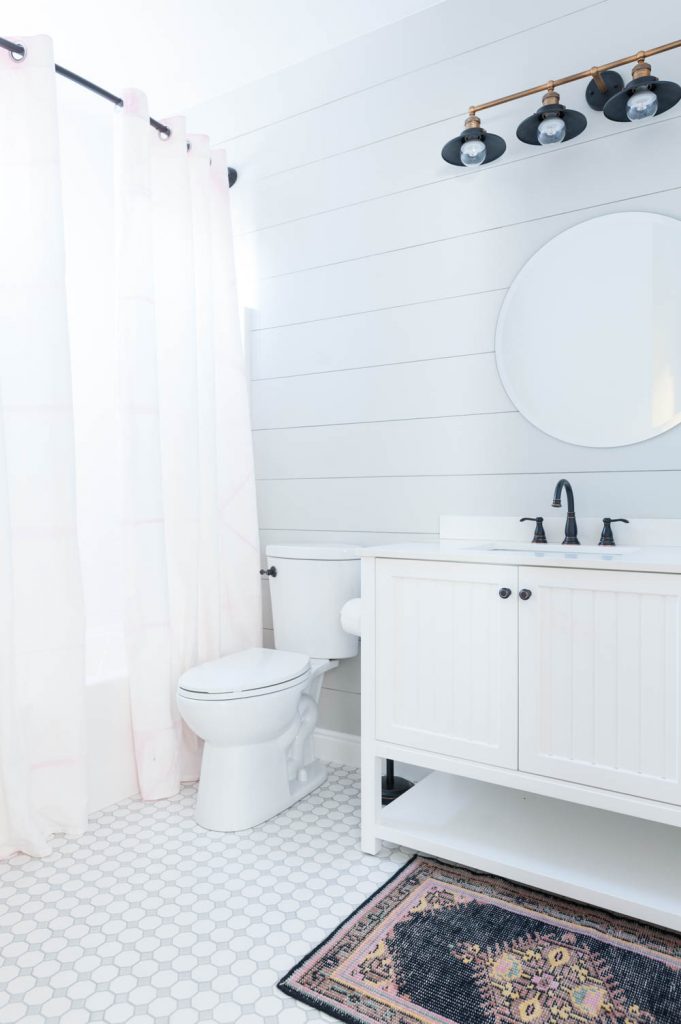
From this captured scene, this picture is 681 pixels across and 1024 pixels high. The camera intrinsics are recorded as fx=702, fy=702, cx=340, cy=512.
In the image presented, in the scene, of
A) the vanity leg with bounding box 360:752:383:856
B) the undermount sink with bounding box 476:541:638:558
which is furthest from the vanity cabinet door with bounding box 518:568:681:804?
the vanity leg with bounding box 360:752:383:856

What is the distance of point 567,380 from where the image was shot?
2037 mm

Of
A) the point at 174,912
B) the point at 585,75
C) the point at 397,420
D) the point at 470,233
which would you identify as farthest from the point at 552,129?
the point at 174,912

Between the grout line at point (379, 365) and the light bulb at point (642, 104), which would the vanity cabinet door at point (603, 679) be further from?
the light bulb at point (642, 104)

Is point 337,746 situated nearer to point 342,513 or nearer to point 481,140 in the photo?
point 342,513

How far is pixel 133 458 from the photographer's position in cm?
222

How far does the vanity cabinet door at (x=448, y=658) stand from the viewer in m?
1.69

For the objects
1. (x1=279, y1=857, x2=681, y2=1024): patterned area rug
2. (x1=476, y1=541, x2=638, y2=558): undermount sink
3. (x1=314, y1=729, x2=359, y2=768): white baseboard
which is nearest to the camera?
(x1=279, y1=857, x2=681, y2=1024): patterned area rug

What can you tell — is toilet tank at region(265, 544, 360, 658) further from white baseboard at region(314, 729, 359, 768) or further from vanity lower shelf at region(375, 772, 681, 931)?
vanity lower shelf at region(375, 772, 681, 931)

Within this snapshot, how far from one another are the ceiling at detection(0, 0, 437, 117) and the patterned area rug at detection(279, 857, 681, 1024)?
2605 mm

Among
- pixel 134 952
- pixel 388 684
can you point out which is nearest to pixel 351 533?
pixel 388 684

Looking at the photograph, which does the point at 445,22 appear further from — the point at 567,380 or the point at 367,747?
the point at 367,747

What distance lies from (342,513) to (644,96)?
150cm

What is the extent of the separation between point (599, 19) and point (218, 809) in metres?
2.50

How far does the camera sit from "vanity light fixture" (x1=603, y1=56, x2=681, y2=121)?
5.68ft
